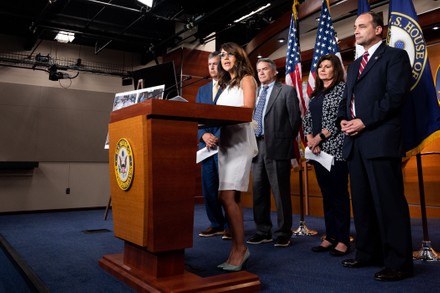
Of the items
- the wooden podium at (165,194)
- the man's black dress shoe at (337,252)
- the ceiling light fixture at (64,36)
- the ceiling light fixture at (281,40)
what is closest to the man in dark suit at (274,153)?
the man's black dress shoe at (337,252)

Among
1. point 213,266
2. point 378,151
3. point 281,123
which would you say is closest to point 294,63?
point 281,123

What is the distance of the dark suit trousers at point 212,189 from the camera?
10.9 feet

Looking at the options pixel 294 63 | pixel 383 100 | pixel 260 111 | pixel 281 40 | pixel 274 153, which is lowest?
pixel 274 153

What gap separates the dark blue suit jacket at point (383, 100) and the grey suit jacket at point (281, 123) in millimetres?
865

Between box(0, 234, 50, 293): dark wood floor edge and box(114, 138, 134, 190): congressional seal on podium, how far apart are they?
1.98ft

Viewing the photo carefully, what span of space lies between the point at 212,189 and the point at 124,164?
1.64m

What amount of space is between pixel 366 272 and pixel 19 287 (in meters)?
1.88

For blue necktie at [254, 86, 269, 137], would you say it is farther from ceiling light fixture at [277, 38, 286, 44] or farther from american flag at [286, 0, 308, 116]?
ceiling light fixture at [277, 38, 286, 44]

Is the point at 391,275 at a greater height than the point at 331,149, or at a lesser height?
lesser

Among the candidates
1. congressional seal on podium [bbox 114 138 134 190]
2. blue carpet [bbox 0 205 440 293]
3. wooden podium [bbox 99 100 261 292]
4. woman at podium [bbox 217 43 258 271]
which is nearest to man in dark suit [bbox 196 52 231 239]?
blue carpet [bbox 0 205 440 293]

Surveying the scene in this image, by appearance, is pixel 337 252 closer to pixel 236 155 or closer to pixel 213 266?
pixel 213 266

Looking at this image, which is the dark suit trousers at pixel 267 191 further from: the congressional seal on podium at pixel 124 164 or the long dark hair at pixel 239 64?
the congressional seal on podium at pixel 124 164

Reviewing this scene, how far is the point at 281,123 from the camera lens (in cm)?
300

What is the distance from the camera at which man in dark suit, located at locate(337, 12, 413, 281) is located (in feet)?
6.27
